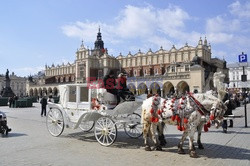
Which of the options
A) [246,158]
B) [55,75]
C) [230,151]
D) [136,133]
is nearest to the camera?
[246,158]

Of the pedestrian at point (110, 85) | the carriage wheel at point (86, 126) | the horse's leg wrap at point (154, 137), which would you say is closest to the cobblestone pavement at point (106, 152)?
the horse's leg wrap at point (154, 137)

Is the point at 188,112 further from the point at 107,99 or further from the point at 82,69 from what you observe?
the point at 82,69

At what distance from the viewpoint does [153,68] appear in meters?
53.1

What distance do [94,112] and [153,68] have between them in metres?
46.7

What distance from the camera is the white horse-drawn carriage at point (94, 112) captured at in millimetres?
6930

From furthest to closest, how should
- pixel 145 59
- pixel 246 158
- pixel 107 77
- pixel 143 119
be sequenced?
1. pixel 145 59
2. pixel 107 77
3. pixel 143 119
4. pixel 246 158

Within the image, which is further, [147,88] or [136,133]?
[147,88]

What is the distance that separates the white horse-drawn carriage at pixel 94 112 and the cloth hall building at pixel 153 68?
29.2m

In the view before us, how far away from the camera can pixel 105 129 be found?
6.83 metres

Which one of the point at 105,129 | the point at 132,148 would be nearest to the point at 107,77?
the point at 105,129

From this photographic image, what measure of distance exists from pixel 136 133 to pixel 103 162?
3423mm

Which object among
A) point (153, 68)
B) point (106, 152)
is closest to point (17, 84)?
point (153, 68)

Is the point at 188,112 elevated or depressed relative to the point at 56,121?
elevated

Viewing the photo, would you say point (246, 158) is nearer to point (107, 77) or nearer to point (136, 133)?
point (136, 133)
